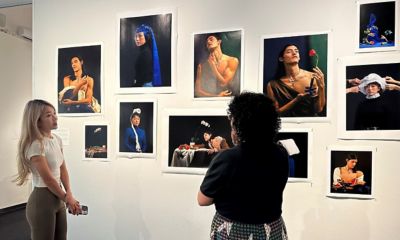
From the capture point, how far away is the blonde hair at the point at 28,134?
1775 millimetres

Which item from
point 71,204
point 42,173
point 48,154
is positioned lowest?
point 71,204

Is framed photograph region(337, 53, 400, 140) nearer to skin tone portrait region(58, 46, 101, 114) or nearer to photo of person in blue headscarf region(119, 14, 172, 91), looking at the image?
photo of person in blue headscarf region(119, 14, 172, 91)

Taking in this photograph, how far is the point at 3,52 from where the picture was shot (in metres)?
3.97

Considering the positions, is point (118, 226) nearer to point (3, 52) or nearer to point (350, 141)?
point (350, 141)

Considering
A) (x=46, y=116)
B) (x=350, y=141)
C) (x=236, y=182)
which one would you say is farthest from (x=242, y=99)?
(x=46, y=116)

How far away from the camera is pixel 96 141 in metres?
2.36

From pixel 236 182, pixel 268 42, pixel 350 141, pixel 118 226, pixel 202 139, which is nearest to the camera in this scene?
pixel 236 182

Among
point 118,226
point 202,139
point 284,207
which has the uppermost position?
point 202,139

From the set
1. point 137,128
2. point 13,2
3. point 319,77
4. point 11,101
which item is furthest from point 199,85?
point 11,101

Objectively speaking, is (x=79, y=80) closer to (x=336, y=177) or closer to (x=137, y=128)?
(x=137, y=128)

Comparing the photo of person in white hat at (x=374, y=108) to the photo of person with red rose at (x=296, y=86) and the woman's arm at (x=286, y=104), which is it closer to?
the photo of person with red rose at (x=296, y=86)

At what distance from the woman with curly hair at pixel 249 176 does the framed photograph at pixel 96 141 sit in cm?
135

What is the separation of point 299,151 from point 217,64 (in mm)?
819

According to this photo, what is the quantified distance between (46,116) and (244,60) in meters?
1.37
